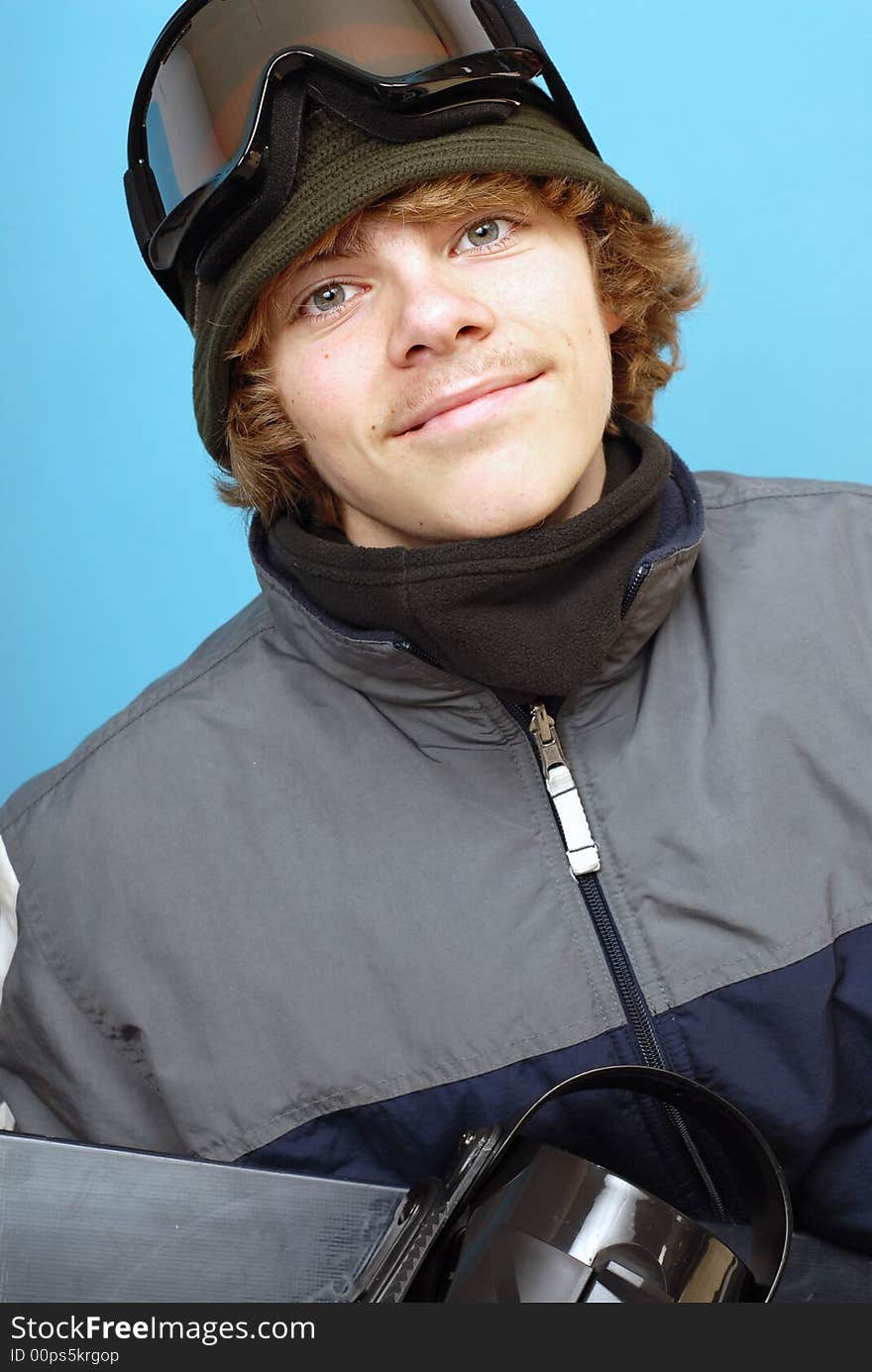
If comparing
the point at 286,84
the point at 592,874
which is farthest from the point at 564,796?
the point at 286,84

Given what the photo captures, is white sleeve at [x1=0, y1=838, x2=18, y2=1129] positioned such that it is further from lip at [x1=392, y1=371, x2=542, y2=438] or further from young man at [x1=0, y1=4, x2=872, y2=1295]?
lip at [x1=392, y1=371, x2=542, y2=438]

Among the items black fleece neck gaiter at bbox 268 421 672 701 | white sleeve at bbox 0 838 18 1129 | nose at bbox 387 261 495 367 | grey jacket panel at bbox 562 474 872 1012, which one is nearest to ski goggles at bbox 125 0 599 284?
nose at bbox 387 261 495 367

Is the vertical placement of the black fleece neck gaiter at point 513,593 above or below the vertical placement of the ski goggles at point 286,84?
below

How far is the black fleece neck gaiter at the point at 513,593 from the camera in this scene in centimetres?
117

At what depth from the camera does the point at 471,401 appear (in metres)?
1.19

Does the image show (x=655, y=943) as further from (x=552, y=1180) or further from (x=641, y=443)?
(x=641, y=443)

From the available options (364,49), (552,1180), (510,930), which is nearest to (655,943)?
(510,930)

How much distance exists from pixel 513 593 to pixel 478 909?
29 centimetres

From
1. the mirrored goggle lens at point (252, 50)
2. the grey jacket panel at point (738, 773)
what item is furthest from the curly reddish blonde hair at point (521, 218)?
the grey jacket panel at point (738, 773)

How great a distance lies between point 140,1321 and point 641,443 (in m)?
0.93

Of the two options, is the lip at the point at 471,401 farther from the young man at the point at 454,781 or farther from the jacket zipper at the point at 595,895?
the jacket zipper at the point at 595,895

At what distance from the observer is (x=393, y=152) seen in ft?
3.89

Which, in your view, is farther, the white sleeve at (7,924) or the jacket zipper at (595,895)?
the white sleeve at (7,924)

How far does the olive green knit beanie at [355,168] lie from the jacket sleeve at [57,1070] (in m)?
0.63
